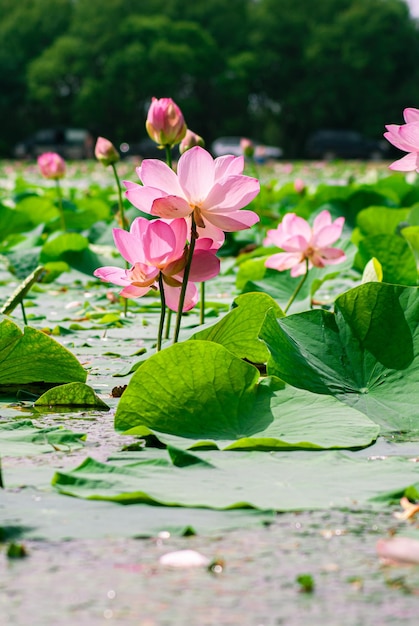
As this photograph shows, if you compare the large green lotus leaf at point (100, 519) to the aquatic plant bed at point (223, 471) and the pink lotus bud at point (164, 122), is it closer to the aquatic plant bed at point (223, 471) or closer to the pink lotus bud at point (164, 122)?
the aquatic plant bed at point (223, 471)

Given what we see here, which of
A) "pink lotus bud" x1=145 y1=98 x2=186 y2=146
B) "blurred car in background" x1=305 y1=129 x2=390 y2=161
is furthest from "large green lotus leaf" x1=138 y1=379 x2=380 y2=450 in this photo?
"blurred car in background" x1=305 y1=129 x2=390 y2=161

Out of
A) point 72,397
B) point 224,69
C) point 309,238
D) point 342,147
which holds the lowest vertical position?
point 342,147

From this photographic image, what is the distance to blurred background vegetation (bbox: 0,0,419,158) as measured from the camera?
32.9m

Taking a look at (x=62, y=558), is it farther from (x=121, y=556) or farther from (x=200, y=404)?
(x=200, y=404)

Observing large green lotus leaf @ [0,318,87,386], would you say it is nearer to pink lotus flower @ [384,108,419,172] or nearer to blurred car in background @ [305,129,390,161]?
pink lotus flower @ [384,108,419,172]

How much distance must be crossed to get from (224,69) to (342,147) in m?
6.06

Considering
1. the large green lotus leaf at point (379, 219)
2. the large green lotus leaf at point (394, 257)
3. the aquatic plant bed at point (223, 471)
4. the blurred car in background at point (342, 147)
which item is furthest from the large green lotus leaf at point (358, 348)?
the blurred car in background at point (342, 147)

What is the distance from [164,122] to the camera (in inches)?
53.6

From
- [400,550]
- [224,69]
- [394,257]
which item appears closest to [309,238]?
[394,257]

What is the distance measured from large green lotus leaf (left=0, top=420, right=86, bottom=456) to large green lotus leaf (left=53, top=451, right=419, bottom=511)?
12cm

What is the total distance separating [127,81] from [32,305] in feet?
105

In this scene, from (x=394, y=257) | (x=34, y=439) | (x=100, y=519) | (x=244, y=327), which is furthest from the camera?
(x=394, y=257)

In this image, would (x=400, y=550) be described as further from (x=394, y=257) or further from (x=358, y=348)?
(x=394, y=257)

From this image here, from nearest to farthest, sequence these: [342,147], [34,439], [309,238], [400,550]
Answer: [400,550]
[34,439]
[309,238]
[342,147]
